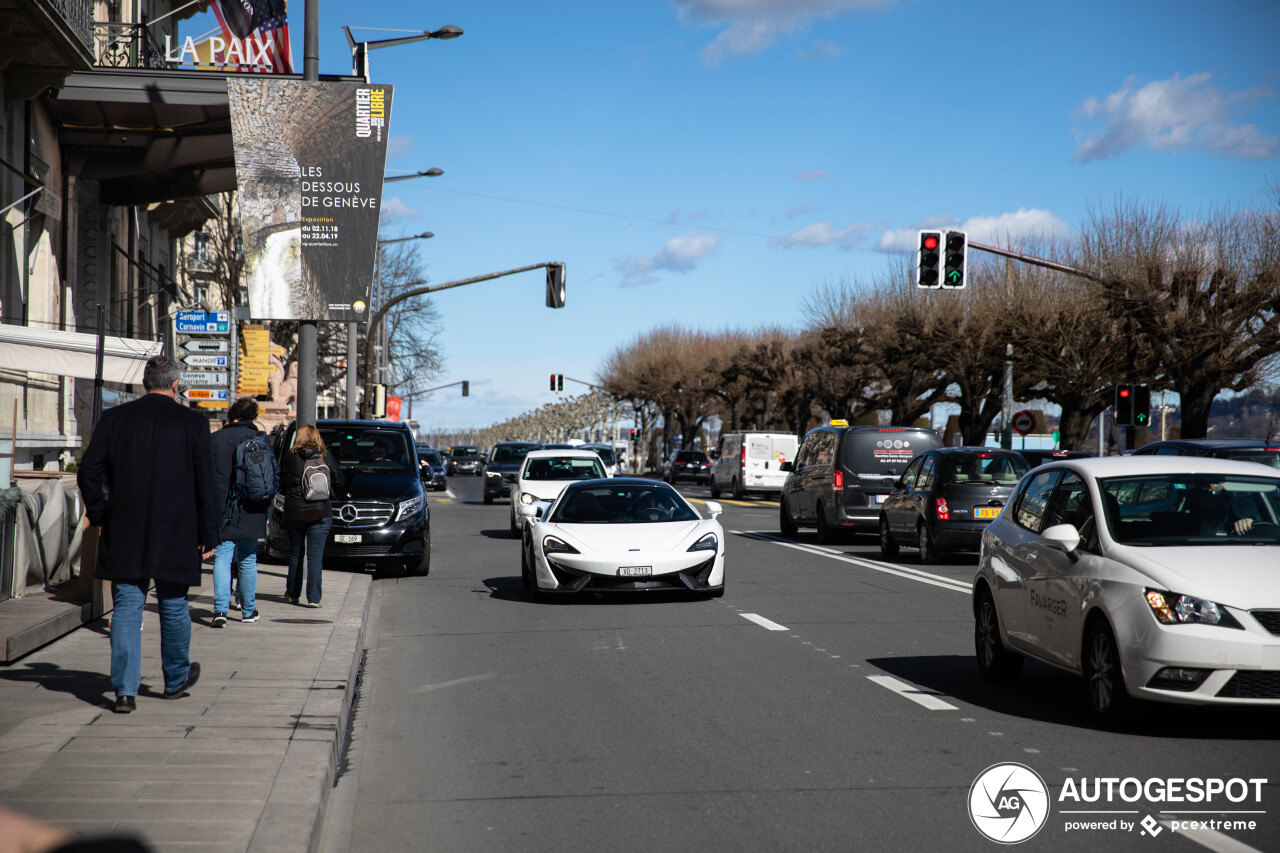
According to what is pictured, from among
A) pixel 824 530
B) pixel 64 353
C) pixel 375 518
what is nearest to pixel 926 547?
pixel 824 530

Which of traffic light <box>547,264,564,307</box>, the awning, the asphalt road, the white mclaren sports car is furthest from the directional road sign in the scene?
traffic light <box>547,264,564,307</box>

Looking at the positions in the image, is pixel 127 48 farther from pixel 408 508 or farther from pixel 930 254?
pixel 930 254

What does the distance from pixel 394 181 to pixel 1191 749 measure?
34392 millimetres

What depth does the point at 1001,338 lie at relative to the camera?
43844mm

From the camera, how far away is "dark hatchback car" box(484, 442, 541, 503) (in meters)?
40.0

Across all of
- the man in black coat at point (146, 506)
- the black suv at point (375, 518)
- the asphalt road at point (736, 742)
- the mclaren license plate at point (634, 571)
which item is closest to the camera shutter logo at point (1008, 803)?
the asphalt road at point (736, 742)

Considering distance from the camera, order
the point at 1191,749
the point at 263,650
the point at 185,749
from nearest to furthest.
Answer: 1. the point at 185,749
2. the point at 1191,749
3. the point at 263,650

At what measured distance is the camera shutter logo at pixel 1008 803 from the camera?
5328 millimetres

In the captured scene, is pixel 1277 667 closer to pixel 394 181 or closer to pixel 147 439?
→ pixel 147 439

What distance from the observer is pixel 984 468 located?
18.7 meters

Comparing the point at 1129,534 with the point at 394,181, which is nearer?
the point at 1129,534

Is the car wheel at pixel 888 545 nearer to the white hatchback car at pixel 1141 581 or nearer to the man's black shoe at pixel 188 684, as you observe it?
the white hatchback car at pixel 1141 581

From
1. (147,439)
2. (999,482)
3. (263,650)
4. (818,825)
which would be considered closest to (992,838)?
(818,825)

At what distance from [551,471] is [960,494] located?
9888 mm
